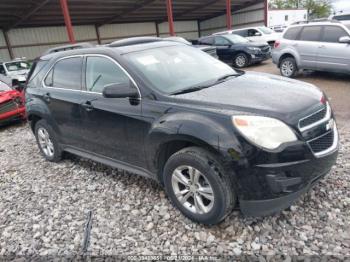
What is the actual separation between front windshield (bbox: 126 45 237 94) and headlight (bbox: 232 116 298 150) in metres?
0.91

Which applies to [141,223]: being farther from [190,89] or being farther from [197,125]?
[190,89]

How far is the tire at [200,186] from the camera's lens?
8.35 feet

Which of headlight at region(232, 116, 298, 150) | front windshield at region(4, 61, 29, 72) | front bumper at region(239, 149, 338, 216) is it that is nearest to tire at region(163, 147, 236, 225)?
front bumper at region(239, 149, 338, 216)

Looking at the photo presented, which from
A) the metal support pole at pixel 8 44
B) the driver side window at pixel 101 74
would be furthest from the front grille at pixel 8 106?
the metal support pole at pixel 8 44

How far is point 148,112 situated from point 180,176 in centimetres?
71

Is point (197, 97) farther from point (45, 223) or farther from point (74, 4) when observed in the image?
point (74, 4)

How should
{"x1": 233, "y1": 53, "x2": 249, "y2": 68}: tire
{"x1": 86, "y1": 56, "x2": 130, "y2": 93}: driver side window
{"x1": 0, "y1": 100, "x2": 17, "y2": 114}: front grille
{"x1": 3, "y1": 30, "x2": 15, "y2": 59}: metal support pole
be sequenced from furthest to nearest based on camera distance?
{"x1": 3, "y1": 30, "x2": 15, "y2": 59}: metal support pole, {"x1": 233, "y1": 53, "x2": 249, "y2": 68}: tire, {"x1": 0, "y1": 100, "x2": 17, "y2": 114}: front grille, {"x1": 86, "y1": 56, "x2": 130, "y2": 93}: driver side window

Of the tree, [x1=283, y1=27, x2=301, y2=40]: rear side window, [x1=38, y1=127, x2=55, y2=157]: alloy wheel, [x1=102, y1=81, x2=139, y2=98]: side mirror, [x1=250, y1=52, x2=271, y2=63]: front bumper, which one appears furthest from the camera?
the tree

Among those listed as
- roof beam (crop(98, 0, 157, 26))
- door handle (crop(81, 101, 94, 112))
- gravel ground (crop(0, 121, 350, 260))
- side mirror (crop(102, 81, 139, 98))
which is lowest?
gravel ground (crop(0, 121, 350, 260))

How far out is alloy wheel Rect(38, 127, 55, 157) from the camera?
4.74 meters

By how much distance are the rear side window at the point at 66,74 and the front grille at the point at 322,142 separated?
280cm

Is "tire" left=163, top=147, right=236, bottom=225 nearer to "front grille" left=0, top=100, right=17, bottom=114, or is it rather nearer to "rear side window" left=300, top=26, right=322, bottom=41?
"front grille" left=0, top=100, right=17, bottom=114

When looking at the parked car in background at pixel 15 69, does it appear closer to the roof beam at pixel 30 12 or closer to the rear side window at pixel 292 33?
the roof beam at pixel 30 12

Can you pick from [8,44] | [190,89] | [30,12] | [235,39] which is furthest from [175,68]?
[8,44]
